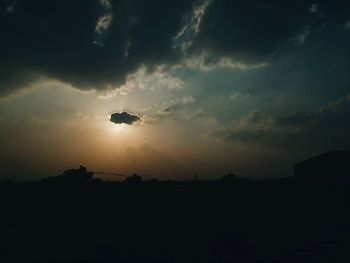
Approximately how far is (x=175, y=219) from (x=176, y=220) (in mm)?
72

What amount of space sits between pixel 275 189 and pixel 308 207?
74.6 inches

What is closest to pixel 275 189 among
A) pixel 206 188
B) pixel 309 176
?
pixel 206 188

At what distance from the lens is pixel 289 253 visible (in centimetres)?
1638

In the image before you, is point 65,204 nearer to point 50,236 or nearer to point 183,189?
point 50,236

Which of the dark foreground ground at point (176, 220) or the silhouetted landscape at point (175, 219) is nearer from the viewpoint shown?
the dark foreground ground at point (176, 220)

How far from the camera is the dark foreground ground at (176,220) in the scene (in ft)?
54.3

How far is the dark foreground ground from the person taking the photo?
16547mm

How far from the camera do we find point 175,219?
63.6 ft

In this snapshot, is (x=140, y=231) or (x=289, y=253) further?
(x=140, y=231)

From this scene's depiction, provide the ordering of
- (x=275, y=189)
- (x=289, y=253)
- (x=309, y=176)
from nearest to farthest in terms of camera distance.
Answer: (x=289, y=253), (x=275, y=189), (x=309, y=176)

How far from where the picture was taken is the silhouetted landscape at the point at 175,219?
54.9 ft

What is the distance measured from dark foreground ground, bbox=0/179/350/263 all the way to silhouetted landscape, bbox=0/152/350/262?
5 centimetres

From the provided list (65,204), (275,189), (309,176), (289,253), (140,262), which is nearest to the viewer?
(140,262)

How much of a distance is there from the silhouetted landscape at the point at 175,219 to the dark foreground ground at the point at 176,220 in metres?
0.05
